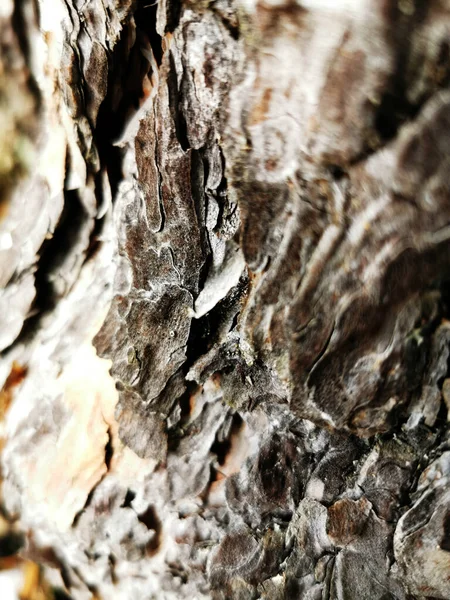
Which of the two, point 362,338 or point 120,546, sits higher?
point 362,338

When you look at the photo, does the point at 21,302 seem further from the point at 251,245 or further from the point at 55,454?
the point at 251,245

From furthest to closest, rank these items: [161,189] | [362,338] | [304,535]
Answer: [304,535], [161,189], [362,338]

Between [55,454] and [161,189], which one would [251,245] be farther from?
[55,454]

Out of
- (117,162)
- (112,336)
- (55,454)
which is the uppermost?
(117,162)

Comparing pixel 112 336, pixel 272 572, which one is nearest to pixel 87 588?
pixel 272 572

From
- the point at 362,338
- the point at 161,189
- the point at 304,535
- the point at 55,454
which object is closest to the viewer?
the point at 362,338

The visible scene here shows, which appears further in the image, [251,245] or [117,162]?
[117,162]
